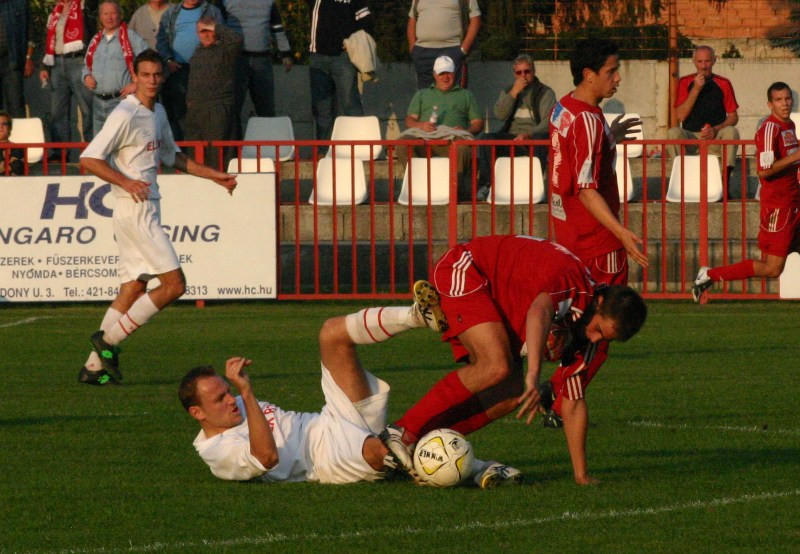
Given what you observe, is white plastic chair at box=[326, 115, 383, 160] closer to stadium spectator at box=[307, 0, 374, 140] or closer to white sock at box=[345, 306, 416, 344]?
stadium spectator at box=[307, 0, 374, 140]

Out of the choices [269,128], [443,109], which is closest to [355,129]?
[269,128]

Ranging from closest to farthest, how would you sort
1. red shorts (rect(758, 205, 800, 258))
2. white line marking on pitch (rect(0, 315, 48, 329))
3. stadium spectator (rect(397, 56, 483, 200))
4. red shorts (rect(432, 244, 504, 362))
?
1. red shorts (rect(432, 244, 504, 362))
2. red shorts (rect(758, 205, 800, 258))
3. white line marking on pitch (rect(0, 315, 48, 329))
4. stadium spectator (rect(397, 56, 483, 200))

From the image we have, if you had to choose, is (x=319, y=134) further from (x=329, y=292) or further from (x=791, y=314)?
(x=791, y=314)

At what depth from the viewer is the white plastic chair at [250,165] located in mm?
16797

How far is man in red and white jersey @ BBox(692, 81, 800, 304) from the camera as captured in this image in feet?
47.3

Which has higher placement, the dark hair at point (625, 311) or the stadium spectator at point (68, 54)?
the stadium spectator at point (68, 54)

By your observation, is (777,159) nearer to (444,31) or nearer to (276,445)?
(444,31)

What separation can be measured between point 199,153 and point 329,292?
6.95ft

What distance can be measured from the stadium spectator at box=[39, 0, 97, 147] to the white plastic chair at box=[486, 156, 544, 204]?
5291 millimetres

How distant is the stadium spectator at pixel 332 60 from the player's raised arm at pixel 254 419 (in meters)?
12.8

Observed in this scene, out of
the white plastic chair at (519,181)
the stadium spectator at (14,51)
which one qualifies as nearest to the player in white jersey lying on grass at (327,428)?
the white plastic chair at (519,181)


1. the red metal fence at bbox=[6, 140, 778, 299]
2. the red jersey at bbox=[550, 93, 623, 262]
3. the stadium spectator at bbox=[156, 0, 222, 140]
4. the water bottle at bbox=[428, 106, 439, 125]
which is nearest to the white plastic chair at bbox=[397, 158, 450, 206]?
the red metal fence at bbox=[6, 140, 778, 299]

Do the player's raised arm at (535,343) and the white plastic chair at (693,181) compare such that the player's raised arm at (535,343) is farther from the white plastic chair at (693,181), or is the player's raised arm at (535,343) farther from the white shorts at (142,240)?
the white plastic chair at (693,181)

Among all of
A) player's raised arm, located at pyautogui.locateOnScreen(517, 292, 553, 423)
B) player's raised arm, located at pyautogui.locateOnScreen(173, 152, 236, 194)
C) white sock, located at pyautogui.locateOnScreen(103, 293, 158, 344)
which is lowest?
white sock, located at pyautogui.locateOnScreen(103, 293, 158, 344)
